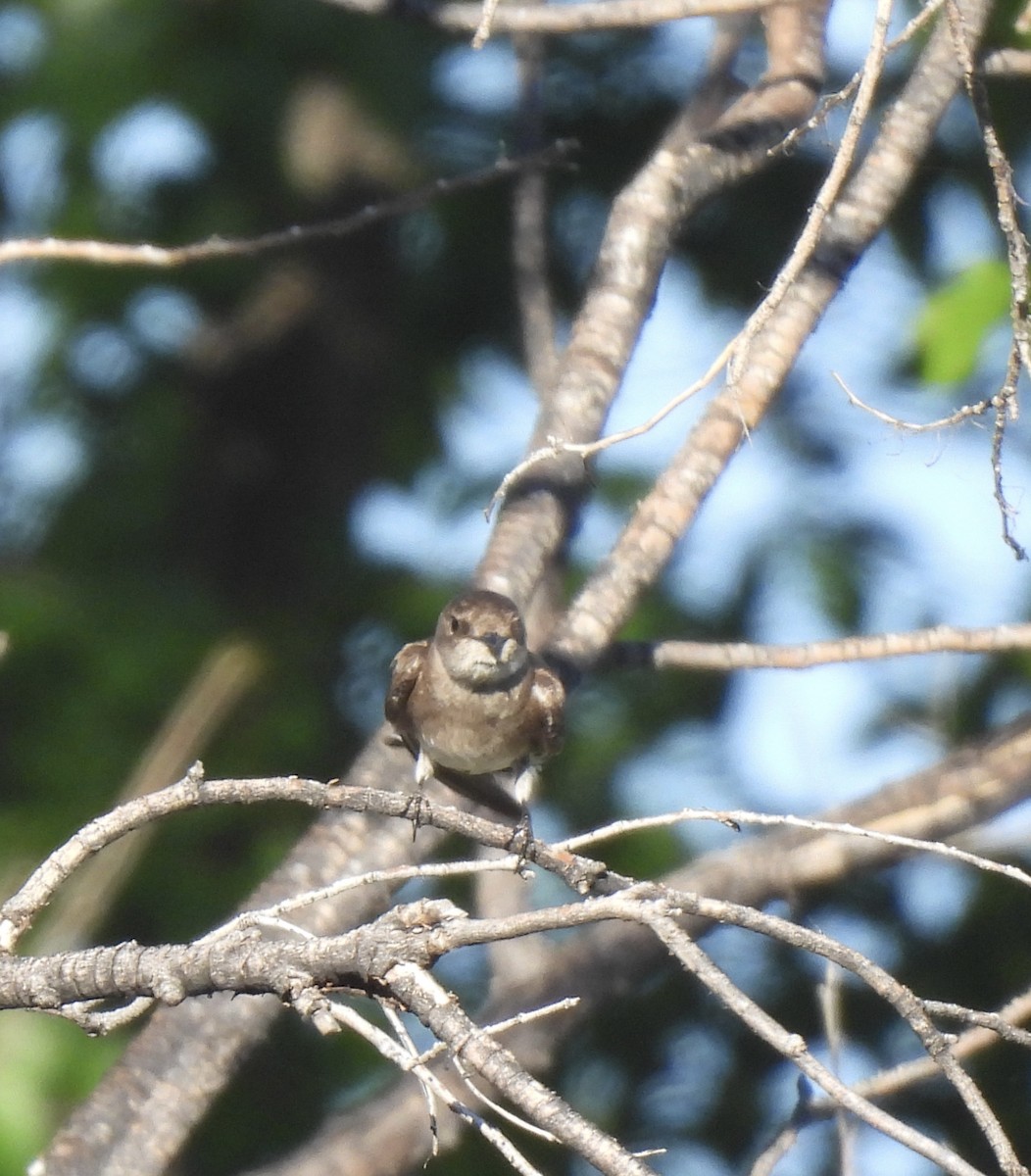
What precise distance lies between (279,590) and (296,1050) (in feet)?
5.11

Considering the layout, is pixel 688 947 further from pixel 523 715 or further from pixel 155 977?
pixel 523 715

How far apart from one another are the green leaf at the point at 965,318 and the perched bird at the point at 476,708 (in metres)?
1.08

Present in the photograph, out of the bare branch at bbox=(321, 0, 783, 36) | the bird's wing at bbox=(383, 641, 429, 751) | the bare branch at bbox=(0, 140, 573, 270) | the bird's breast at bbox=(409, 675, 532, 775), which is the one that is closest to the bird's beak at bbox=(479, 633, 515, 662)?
the bird's breast at bbox=(409, 675, 532, 775)

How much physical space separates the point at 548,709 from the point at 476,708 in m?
0.24

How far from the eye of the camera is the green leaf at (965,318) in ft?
12.0

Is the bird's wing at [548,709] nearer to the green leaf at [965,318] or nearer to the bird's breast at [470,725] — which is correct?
the bird's breast at [470,725]

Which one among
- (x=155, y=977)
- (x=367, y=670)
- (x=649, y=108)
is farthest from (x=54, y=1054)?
(x=649, y=108)

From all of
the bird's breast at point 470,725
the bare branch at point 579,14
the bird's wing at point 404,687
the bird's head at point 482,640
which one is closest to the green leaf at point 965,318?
the bare branch at point 579,14

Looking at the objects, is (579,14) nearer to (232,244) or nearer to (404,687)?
(232,244)

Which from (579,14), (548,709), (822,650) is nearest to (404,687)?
(548,709)

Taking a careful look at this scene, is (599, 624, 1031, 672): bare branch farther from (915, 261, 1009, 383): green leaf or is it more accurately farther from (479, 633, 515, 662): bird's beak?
(915, 261, 1009, 383): green leaf

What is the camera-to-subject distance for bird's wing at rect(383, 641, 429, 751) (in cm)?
454

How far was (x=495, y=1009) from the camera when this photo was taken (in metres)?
4.52

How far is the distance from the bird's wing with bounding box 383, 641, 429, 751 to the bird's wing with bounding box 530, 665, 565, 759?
12.8 inches
